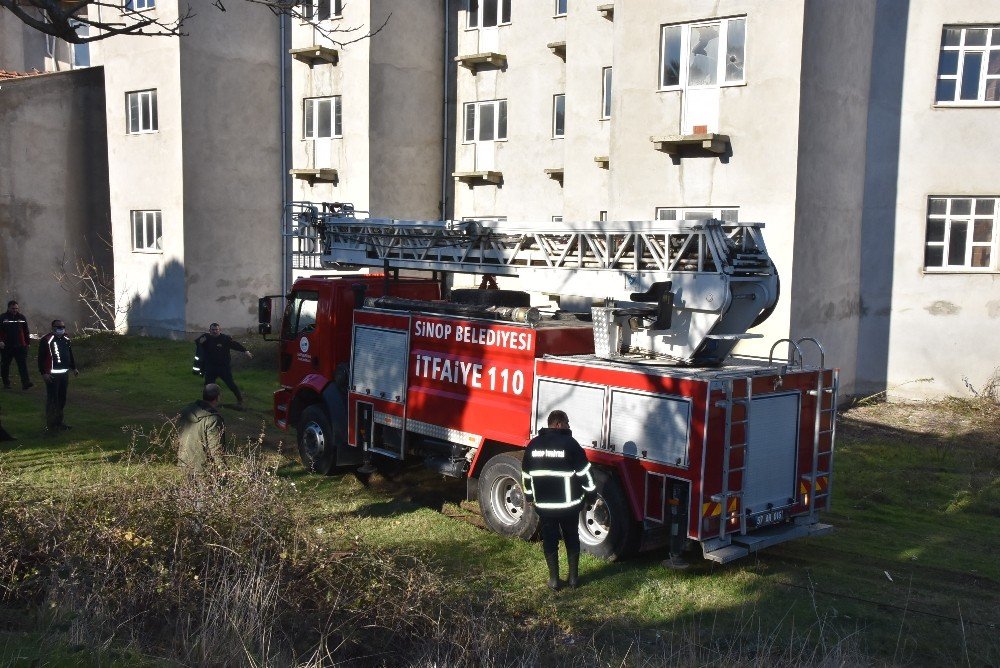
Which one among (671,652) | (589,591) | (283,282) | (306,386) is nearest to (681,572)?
(589,591)

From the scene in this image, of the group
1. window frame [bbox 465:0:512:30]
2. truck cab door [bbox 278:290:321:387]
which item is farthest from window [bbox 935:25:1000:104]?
truck cab door [bbox 278:290:321:387]

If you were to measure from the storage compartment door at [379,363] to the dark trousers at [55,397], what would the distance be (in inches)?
203

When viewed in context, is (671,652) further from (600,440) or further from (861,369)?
(861,369)

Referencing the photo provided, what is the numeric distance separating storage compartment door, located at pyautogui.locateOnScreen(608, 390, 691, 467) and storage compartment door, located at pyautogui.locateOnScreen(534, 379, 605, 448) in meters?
0.16

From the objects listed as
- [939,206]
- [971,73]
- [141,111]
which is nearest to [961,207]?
[939,206]

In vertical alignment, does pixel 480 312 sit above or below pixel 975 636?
above

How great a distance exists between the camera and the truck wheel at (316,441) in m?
11.7

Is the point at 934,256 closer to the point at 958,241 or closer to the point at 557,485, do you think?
the point at 958,241

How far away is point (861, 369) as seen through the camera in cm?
1834

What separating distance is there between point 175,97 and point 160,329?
20.8ft

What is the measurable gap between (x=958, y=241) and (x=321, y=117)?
16609 millimetres

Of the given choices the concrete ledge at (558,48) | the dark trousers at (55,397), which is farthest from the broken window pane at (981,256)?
the dark trousers at (55,397)

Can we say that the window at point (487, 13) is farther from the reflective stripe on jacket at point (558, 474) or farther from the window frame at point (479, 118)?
the reflective stripe on jacket at point (558, 474)

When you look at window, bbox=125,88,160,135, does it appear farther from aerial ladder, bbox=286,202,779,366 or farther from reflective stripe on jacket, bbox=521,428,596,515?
reflective stripe on jacket, bbox=521,428,596,515
